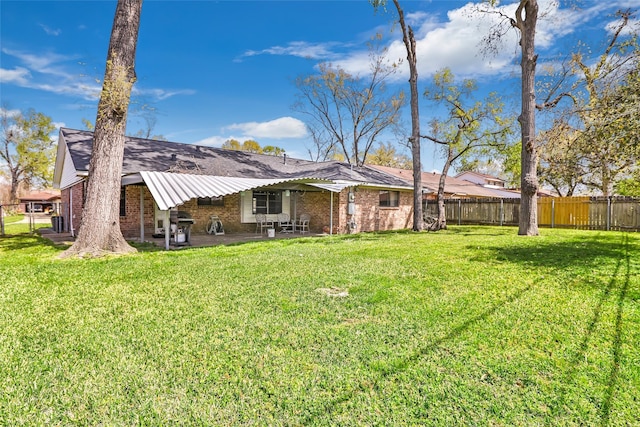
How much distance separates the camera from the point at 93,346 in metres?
3.45

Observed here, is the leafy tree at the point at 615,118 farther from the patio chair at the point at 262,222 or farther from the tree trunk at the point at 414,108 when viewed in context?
the patio chair at the point at 262,222

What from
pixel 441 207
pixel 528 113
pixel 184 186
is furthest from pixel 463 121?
pixel 184 186

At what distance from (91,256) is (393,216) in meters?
13.8

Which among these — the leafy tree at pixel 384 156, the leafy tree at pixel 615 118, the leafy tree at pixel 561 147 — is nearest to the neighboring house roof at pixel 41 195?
the leafy tree at pixel 384 156

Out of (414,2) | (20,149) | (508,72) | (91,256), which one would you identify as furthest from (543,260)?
(20,149)

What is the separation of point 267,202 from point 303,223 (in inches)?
77.6

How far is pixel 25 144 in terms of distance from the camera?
141 ft

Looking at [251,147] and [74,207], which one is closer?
[74,207]

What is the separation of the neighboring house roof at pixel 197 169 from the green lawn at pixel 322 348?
15.1 feet

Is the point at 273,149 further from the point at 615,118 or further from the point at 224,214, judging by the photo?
the point at 615,118

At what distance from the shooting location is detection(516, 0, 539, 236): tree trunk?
13.2 metres

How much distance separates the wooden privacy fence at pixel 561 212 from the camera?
53.7ft

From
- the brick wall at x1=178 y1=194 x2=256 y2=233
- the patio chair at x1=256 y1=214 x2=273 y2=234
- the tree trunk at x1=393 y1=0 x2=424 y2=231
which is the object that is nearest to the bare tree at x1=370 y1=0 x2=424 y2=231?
the tree trunk at x1=393 y1=0 x2=424 y2=231

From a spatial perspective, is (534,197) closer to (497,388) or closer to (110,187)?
(497,388)
